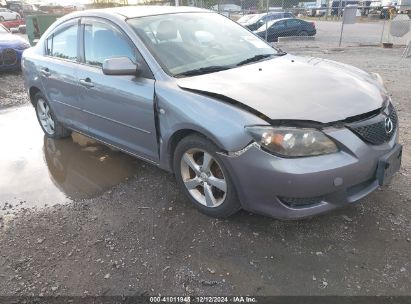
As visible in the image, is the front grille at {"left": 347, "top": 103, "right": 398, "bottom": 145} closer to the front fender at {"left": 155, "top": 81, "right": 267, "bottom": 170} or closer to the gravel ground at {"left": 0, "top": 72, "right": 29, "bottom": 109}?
the front fender at {"left": 155, "top": 81, "right": 267, "bottom": 170}

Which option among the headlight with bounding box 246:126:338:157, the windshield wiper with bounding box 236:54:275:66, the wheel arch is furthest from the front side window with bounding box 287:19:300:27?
the headlight with bounding box 246:126:338:157

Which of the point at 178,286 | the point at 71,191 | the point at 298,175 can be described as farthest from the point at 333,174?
the point at 71,191

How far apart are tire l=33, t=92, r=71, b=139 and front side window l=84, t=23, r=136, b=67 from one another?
1441 mm

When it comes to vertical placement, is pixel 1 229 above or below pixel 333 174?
below

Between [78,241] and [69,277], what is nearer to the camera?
[69,277]

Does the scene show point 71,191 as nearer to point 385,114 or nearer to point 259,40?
point 259,40

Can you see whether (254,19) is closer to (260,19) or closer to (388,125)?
(260,19)

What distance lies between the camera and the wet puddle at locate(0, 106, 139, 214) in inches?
162

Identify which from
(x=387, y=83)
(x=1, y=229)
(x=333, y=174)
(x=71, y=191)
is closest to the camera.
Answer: (x=333, y=174)

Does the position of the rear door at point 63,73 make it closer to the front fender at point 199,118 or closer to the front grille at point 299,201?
the front fender at point 199,118

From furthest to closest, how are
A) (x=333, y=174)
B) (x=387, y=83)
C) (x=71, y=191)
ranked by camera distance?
(x=387, y=83), (x=71, y=191), (x=333, y=174)

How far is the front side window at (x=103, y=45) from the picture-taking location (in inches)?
148

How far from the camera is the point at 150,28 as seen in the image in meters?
3.79

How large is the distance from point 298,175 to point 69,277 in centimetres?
177
